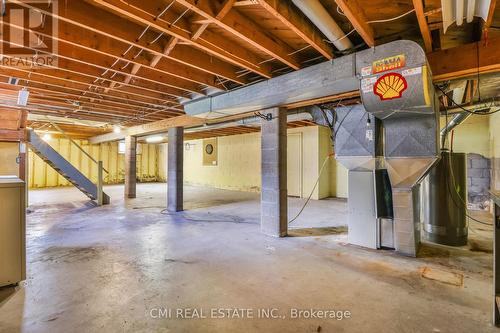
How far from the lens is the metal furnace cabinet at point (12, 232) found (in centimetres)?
218

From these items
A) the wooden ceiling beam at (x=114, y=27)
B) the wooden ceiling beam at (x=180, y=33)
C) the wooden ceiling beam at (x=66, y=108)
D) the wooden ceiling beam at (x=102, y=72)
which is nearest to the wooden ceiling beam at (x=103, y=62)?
the wooden ceiling beam at (x=102, y=72)

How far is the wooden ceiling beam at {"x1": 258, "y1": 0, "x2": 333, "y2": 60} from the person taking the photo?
72.3 inches

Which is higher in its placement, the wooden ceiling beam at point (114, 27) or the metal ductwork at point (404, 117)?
the wooden ceiling beam at point (114, 27)

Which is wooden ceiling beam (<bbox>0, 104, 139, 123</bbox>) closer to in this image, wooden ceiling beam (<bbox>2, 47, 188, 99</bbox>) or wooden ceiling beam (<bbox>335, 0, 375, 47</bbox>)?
wooden ceiling beam (<bbox>2, 47, 188, 99</bbox>)

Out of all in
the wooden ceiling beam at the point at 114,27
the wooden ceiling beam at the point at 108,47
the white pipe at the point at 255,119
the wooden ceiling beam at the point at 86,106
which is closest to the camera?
the wooden ceiling beam at the point at 114,27

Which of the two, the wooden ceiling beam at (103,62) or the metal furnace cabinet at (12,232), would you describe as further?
the wooden ceiling beam at (103,62)

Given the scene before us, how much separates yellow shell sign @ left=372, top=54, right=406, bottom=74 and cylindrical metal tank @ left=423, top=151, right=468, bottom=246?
6.45 ft

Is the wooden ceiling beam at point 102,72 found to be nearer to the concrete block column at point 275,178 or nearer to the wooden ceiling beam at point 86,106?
the wooden ceiling beam at point 86,106

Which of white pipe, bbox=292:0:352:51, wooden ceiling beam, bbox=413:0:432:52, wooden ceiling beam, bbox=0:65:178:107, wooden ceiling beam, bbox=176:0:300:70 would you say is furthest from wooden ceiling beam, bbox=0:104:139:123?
wooden ceiling beam, bbox=413:0:432:52

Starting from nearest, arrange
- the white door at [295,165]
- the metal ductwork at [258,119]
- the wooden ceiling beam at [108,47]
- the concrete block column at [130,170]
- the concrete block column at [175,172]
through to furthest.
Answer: the wooden ceiling beam at [108,47]
the metal ductwork at [258,119]
the concrete block column at [175,172]
the concrete block column at [130,170]
the white door at [295,165]

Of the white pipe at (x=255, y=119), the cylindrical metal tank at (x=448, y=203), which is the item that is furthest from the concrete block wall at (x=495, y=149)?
the white pipe at (x=255, y=119)

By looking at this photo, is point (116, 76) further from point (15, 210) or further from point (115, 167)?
point (115, 167)

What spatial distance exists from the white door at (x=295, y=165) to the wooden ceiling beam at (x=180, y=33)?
4962 millimetres

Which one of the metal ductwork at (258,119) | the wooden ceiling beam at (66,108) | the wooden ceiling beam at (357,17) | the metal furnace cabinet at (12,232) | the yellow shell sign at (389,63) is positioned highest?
the wooden ceiling beam at (66,108)
